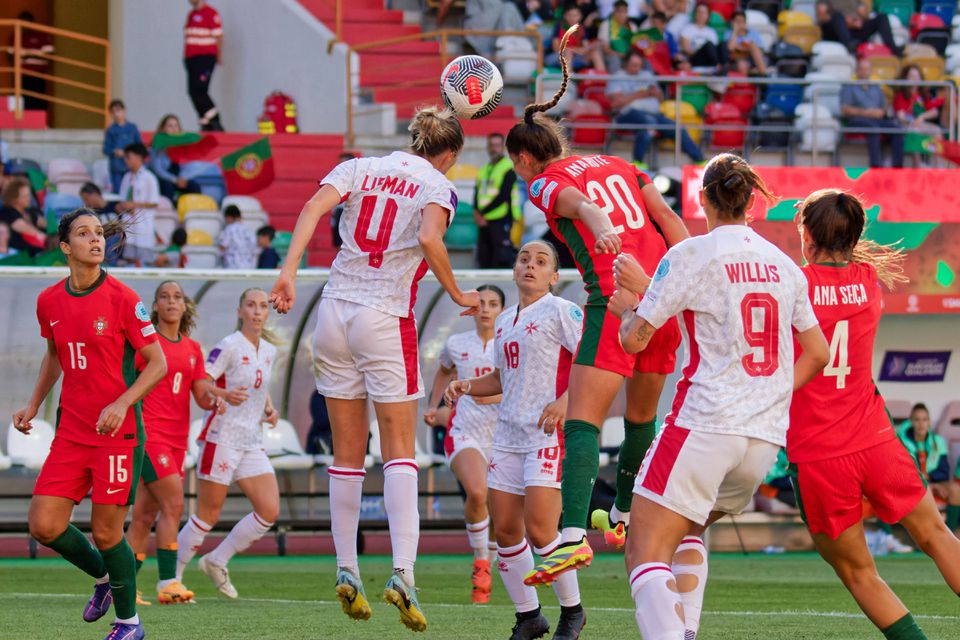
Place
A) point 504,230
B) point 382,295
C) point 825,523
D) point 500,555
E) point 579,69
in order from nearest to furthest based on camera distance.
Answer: point 825,523 → point 382,295 → point 500,555 → point 504,230 → point 579,69

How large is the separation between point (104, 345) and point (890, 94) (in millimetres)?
15404

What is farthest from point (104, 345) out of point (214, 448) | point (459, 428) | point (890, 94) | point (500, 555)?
point (890, 94)

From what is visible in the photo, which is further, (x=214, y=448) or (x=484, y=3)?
(x=484, y=3)

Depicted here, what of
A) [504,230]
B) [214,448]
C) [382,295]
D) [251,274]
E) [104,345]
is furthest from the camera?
[504,230]

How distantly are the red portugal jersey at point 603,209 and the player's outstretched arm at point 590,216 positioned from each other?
53 millimetres

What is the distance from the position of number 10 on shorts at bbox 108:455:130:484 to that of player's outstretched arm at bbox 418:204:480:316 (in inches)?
76.3

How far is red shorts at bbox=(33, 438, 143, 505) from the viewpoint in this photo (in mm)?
7613

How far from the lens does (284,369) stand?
15.7 meters

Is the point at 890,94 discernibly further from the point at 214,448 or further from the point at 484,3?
the point at 214,448

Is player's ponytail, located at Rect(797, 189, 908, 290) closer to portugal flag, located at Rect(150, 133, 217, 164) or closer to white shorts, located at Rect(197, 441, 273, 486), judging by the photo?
white shorts, located at Rect(197, 441, 273, 486)

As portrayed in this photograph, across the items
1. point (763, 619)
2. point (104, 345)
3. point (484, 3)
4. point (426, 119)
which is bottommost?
point (763, 619)

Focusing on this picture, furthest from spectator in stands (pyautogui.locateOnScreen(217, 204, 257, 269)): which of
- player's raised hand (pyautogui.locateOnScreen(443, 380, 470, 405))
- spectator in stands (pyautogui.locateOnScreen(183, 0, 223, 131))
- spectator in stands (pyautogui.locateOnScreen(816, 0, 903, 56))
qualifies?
player's raised hand (pyautogui.locateOnScreen(443, 380, 470, 405))

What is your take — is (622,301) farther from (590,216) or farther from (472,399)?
(472,399)

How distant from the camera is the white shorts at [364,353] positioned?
7.06 metres
